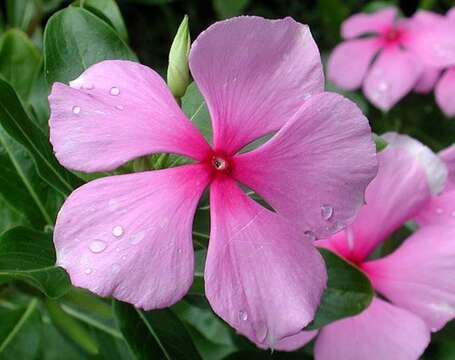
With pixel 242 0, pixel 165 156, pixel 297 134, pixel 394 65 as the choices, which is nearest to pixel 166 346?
pixel 165 156

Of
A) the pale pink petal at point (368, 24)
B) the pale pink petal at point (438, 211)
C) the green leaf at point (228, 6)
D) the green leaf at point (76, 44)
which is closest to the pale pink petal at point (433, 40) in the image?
the pale pink petal at point (368, 24)

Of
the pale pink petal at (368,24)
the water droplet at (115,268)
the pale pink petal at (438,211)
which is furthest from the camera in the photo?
the pale pink petal at (368,24)

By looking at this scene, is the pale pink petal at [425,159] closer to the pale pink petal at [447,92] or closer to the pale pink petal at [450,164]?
the pale pink petal at [450,164]

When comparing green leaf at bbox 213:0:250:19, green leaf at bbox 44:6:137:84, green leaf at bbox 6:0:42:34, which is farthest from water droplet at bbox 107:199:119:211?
green leaf at bbox 213:0:250:19

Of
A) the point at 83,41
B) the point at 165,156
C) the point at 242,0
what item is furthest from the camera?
the point at 242,0

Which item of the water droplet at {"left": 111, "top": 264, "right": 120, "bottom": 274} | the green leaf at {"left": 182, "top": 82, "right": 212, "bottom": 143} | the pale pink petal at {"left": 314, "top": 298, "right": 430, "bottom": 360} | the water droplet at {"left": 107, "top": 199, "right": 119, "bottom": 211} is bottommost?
the pale pink petal at {"left": 314, "top": 298, "right": 430, "bottom": 360}

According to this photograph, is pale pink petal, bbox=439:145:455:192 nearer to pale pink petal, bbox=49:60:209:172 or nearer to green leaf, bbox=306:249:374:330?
green leaf, bbox=306:249:374:330

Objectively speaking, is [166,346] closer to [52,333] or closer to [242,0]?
[52,333]
